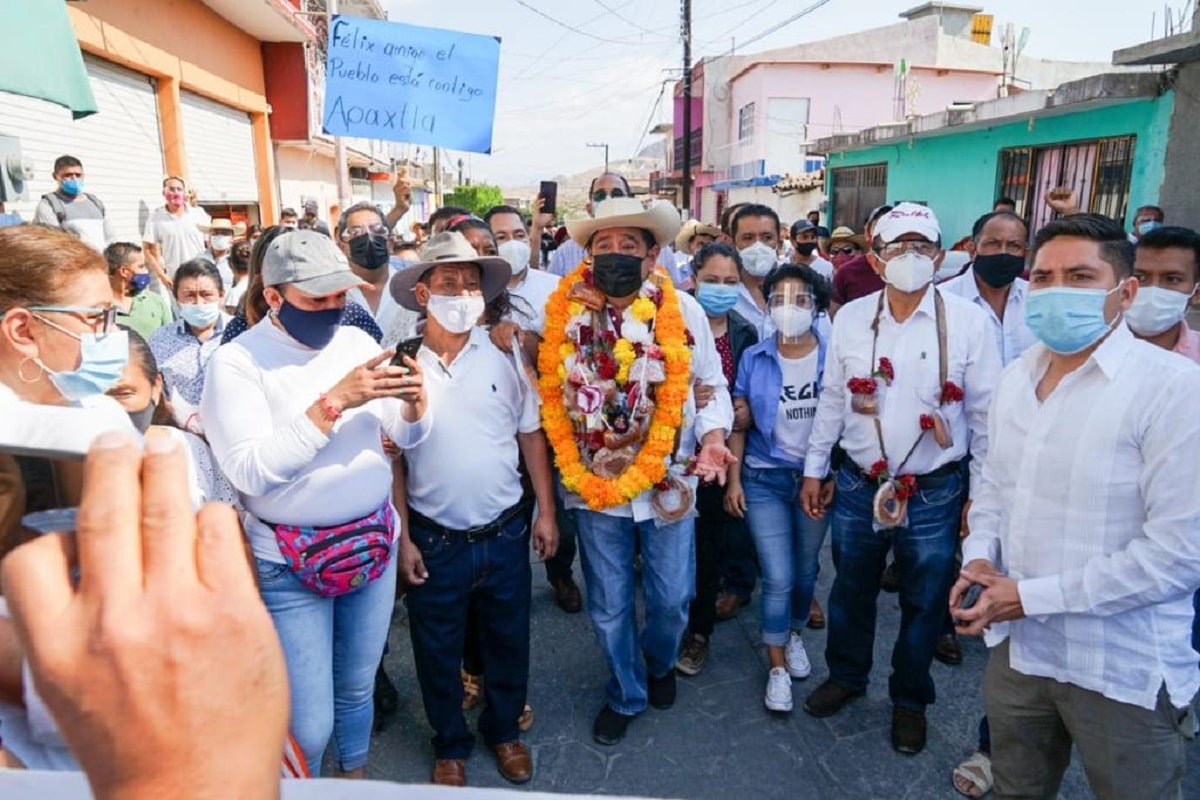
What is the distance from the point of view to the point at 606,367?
3.03 m

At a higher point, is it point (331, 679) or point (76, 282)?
point (76, 282)

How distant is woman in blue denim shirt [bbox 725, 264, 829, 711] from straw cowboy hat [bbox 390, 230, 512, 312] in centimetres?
126

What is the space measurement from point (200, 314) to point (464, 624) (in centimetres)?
219

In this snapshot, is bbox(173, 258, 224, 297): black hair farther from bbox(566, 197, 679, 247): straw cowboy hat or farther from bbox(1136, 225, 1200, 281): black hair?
bbox(1136, 225, 1200, 281): black hair

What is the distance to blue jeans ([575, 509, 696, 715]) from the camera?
10.0 ft

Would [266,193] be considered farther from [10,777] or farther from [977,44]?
[977,44]

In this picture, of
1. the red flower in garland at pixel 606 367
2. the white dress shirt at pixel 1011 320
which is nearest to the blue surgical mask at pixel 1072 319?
the red flower in garland at pixel 606 367

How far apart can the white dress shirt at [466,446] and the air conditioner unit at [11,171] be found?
10.6 feet

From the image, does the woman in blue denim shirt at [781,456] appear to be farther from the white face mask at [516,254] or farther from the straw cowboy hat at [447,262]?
the white face mask at [516,254]

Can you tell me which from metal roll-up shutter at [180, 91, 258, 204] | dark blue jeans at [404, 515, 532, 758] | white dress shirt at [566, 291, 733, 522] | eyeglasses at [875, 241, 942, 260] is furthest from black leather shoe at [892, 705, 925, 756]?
metal roll-up shutter at [180, 91, 258, 204]

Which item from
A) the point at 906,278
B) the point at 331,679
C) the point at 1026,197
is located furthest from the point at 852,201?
the point at 331,679

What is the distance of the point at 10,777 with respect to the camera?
0.85 m

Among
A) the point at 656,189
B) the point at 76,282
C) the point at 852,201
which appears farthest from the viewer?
the point at 656,189

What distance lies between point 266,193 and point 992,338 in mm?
12560
